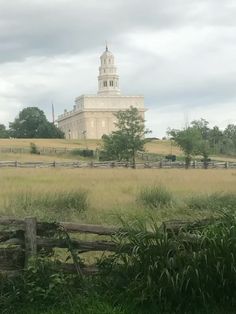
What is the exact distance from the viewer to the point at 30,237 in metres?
7.10

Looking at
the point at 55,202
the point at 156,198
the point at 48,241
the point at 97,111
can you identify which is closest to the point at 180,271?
the point at 48,241

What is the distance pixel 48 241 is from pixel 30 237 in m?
0.22

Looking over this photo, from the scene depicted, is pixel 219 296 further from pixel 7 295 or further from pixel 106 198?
pixel 106 198

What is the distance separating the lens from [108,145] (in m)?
69.9

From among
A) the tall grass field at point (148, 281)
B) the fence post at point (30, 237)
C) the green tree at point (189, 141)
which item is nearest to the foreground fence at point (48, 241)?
the fence post at point (30, 237)

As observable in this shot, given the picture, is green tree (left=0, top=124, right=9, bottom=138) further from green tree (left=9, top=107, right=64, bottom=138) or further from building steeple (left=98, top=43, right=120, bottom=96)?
building steeple (left=98, top=43, right=120, bottom=96)

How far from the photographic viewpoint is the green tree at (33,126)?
151875 millimetres

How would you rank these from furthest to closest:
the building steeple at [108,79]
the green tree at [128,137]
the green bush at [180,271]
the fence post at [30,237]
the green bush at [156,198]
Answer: the building steeple at [108,79] → the green tree at [128,137] → the green bush at [156,198] → the fence post at [30,237] → the green bush at [180,271]

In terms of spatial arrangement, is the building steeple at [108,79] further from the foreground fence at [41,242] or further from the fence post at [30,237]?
the fence post at [30,237]

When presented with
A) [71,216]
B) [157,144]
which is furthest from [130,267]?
[157,144]

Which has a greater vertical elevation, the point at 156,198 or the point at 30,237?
the point at 30,237

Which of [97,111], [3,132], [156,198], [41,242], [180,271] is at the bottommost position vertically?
[156,198]

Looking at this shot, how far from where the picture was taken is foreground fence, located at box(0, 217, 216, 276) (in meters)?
7.08

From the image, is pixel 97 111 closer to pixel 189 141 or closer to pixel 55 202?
pixel 189 141
